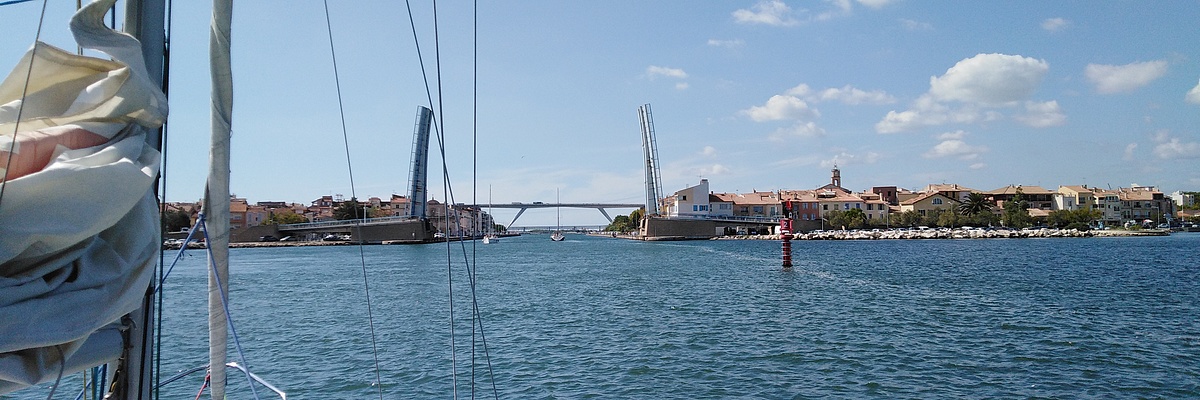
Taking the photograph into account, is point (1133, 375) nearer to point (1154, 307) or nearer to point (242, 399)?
point (1154, 307)

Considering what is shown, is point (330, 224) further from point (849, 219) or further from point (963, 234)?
point (963, 234)

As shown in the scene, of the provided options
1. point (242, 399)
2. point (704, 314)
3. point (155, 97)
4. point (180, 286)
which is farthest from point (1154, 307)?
point (180, 286)

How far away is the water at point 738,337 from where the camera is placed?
8.02 metres

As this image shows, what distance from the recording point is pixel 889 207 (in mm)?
73375

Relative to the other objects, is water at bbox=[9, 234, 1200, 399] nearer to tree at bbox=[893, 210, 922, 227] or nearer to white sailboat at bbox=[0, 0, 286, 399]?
white sailboat at bbox=[0, 0, 286, 399]

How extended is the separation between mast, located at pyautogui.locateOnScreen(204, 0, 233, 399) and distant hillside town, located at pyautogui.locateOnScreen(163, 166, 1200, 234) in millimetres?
61788

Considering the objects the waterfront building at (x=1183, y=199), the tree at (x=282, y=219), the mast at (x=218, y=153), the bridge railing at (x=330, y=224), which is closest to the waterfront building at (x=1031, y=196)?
the waterfront building at (x=1183, y=199)

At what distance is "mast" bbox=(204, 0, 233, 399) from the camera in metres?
2.24

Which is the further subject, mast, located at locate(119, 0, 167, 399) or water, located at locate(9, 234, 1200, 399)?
water, located at locate(9, 234, 1200, 399)

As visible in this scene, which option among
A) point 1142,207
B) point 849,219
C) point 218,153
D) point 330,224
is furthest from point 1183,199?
point 218,153

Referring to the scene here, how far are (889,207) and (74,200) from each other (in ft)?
253

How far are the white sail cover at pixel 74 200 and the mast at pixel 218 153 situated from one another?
22 cm

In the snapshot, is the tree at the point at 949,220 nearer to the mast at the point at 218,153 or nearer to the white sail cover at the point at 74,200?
the mast at the point at 218,153

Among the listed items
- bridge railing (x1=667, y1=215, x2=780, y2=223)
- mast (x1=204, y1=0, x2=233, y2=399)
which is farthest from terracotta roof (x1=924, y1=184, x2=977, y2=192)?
mast (x1=204, y1=0, x2=233, y2=399)
